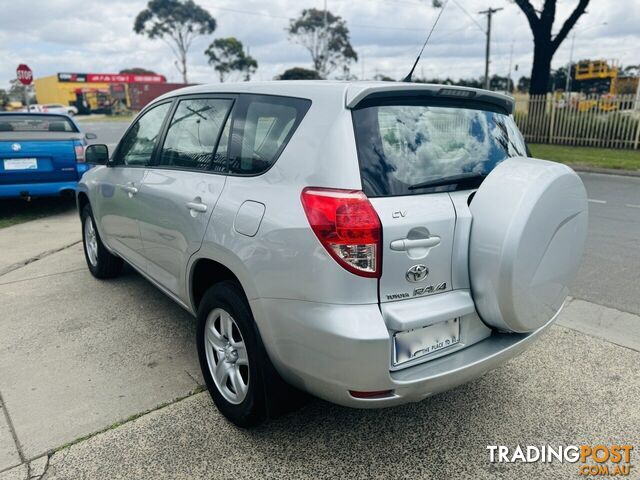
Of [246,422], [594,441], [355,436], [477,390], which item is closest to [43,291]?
[246,422]

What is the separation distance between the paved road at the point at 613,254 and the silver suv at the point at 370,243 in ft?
7.10

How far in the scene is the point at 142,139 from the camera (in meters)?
3.81

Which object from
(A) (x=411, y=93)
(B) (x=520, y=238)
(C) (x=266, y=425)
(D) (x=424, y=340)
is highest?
(A) (x=411, y=93)

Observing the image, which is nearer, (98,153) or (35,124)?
(98,153)

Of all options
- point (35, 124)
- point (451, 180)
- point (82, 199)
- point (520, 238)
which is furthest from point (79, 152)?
point (520, 238)

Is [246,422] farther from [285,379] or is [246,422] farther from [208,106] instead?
[208,106]

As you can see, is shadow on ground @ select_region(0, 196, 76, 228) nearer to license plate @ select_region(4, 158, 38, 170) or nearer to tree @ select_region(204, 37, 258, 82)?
license plate @ select_region(4, 158, 38, 170)

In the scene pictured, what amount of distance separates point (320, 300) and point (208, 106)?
160 cm

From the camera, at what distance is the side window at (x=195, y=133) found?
288 cm

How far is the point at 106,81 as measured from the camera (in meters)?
64.2

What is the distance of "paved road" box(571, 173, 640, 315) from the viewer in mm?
4383

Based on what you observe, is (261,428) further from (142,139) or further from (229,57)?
(229,57)

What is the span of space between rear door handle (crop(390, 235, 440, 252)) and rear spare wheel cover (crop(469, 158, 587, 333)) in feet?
0.71

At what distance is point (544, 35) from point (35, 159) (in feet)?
59.2
